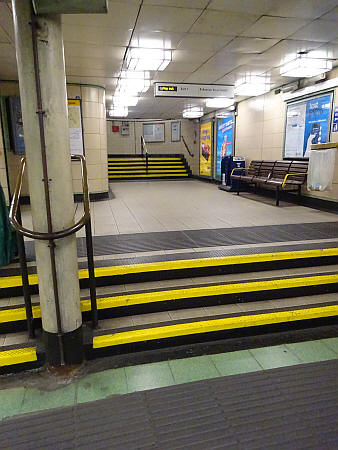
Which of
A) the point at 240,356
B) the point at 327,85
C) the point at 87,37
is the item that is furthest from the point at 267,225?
the point at 87,37

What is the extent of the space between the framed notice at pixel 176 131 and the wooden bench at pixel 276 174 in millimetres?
6208

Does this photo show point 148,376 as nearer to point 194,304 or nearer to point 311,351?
point 194,304

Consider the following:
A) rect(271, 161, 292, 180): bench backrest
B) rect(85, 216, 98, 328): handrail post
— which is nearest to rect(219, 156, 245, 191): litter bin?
rect(271, 161, 292, 180): bench backrest

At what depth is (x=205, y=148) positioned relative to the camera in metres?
11.8

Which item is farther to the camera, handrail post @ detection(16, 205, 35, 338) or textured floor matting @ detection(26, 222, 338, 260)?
textured floor matting @ detection(26, 222, 338, 260)

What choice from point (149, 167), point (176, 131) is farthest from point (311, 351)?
point (176, 131)

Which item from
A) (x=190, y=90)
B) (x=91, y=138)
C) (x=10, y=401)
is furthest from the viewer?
(x=91, y=138)

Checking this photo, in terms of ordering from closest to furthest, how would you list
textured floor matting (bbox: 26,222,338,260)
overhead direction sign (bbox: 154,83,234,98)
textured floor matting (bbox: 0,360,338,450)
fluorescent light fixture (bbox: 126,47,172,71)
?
textured floor matting (bbox: 0,360,338,450), textured floor matting (bbox: 26,222,338,260), fluorescent light fixture (bbox: 126,47,172,71), overhead direction sign (bbox: 154,83,234,98)

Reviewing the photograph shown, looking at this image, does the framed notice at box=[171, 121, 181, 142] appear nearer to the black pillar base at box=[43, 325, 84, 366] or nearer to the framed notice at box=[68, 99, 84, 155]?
the framed notice at box=[68, 99, 84, 155]

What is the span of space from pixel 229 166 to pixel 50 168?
23.1ft

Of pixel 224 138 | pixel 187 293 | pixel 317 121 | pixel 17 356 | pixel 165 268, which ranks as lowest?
pixel 17 356

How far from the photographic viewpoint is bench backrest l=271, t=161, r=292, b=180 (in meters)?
6.78

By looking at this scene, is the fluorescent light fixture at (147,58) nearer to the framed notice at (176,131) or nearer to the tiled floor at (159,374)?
the tiled floor at (159,374)

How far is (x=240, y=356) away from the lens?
243cm
